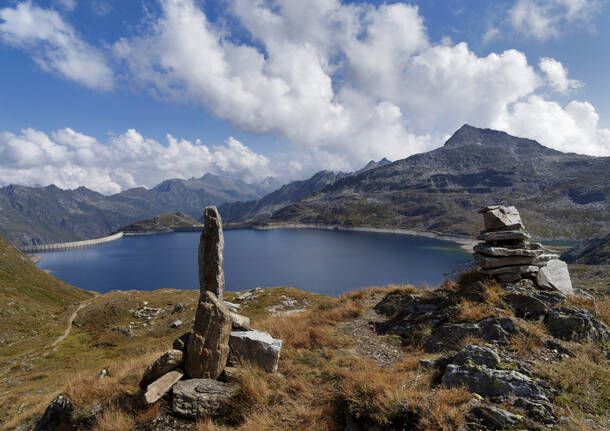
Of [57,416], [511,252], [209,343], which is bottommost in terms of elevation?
[57,416]

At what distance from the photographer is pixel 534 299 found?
11.9 metres

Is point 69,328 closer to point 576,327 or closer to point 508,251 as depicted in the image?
point 508,251

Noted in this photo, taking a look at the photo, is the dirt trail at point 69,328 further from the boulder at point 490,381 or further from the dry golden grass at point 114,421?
the boulder at point 490,381

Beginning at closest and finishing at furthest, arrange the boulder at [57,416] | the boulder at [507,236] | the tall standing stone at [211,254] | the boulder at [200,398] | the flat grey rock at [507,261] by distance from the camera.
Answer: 1. the boulder at [200,398]
2. the boulder at [57,416]
3. the flat grey rock at [507,261]
4. the tall standing stone at [211,254]
5. the boulder at [507,236]

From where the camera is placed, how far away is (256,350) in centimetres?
985

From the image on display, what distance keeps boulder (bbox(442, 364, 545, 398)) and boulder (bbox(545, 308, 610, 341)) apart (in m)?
4.20

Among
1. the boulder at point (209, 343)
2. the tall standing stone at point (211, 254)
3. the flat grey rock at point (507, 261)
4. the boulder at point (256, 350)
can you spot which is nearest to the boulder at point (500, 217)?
the flat grey rock at point (507, 261)

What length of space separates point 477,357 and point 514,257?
25.4 ft

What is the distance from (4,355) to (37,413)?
36.0 metres

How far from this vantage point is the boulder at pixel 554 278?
13.6m

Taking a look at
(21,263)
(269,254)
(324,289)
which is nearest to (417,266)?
(324,289)

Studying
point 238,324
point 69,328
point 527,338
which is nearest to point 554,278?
point 527,338

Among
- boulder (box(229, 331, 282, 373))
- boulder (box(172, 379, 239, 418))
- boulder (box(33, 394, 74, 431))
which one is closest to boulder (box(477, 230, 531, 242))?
boulder (box(229, 331, 282, 373))

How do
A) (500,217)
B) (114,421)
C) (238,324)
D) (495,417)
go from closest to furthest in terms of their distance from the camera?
(495,417), (114,421), (238,324), (500,217)
